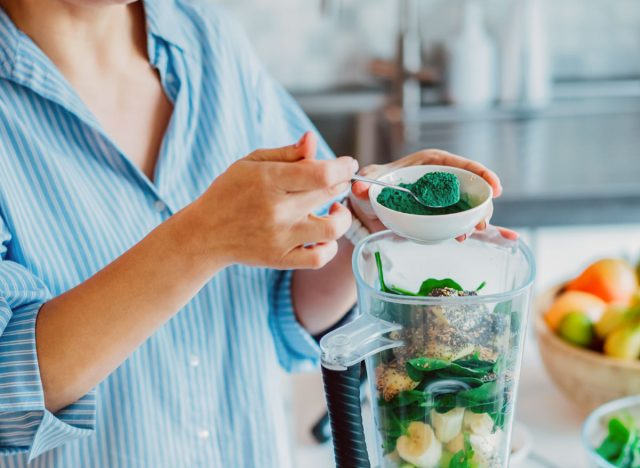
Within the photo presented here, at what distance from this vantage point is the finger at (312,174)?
655 millimetres

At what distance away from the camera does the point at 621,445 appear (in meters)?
0.92

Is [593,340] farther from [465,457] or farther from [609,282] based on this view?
[465,457]

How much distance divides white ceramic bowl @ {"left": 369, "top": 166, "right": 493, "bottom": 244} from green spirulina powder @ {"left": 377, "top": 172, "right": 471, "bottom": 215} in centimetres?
1

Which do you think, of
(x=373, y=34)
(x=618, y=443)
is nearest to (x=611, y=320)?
(x=618, y=443)

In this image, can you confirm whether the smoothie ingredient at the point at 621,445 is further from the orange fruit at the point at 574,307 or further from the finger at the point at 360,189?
the finger at the point at 360,189

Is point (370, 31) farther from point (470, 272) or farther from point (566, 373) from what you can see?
point (470, 272)

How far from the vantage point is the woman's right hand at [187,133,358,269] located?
2.20ft

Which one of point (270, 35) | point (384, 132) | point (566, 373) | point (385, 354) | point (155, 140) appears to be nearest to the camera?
point (385, 354)

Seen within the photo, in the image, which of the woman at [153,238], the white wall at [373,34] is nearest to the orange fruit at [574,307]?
the woman at [153,238]

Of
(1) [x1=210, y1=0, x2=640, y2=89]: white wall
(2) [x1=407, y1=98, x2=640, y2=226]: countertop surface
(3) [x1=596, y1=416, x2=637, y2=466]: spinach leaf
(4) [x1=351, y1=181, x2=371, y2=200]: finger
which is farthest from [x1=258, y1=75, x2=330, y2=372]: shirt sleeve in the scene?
(1) [x1=210, y1=0, x2=640, y2=89]: white wall

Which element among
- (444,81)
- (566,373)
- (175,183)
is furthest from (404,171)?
(444,81)

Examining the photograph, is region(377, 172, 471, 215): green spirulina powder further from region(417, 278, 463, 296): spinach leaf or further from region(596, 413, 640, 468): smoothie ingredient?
region(596, 413, 640, 468): smoothie ingredient

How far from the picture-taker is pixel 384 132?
6.81 ft

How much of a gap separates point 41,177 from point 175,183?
16 centimetres
